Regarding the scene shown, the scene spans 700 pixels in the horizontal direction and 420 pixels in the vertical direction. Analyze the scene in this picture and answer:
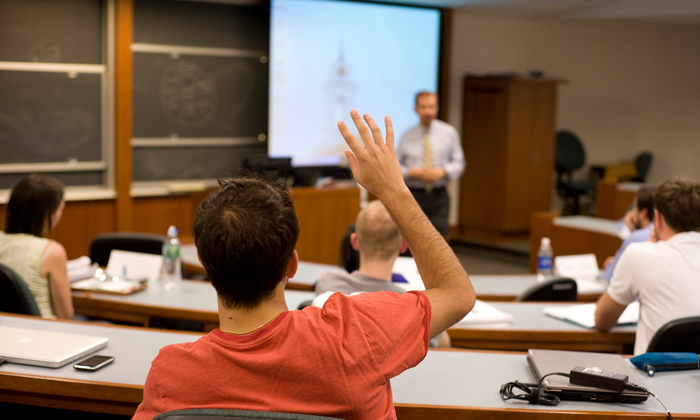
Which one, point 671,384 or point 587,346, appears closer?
point 671,384

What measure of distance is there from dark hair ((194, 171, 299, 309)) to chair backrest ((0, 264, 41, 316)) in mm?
1532

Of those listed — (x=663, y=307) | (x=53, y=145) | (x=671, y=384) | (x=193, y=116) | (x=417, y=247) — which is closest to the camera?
(x=417, y=247)

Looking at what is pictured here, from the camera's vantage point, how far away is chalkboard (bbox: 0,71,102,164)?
5180 millimetres

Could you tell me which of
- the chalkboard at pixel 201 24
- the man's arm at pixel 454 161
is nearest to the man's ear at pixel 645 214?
the man's arm at pixel 454 161

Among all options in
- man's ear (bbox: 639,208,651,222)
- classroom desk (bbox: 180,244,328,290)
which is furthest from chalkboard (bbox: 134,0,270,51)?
man's ear (bbox: 639,208,651,222)

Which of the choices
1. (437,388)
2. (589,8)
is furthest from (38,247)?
(589,8)

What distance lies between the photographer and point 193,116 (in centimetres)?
599

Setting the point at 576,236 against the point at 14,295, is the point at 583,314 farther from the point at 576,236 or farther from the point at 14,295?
the point at 576,236

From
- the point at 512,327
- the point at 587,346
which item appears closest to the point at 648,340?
the point at 587,346

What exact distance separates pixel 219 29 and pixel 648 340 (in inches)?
191

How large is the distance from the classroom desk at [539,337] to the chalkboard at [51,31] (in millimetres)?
4336

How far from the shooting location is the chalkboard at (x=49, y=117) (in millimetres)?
5180

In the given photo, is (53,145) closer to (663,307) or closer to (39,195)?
(39,195)

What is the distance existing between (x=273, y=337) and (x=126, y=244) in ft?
8.90
